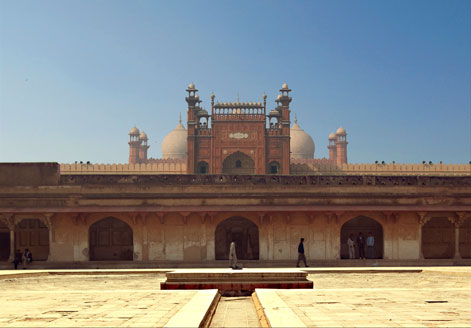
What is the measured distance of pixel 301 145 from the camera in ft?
194

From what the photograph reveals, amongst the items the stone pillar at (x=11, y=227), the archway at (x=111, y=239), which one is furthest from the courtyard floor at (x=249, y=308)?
the archway at (x=111, y=239)

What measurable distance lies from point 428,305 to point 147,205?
1209cm

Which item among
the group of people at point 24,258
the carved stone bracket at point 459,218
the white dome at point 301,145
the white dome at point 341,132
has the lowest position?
the group of people at point 24,258

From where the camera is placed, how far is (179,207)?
17453 mm

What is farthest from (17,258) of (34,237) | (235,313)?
(235,313)

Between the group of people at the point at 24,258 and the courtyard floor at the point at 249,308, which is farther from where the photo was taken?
the group of people at the point at 24,258

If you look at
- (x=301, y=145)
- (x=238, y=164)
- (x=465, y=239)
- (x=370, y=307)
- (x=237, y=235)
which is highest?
(x=301, y=145)

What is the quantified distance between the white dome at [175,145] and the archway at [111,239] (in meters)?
39.8

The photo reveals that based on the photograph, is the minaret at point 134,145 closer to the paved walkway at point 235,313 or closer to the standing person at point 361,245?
the standing person at point 361,245

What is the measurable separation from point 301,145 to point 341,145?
5738 mm

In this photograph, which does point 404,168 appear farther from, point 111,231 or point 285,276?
point 285,276

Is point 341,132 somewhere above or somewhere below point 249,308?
above

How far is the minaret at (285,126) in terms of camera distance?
146ft

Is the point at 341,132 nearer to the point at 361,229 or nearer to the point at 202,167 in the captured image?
the point at 202,167
